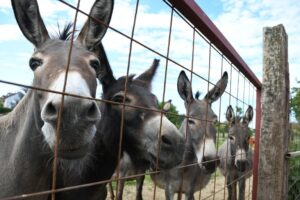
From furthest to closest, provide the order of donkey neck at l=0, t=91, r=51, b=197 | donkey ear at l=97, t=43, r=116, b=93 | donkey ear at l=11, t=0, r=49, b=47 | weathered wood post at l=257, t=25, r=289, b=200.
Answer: donkey ear at l=97, t=43, r=116, b=93 → weathered wood post at l=257, t=25, r=289, b=200 → donkey neck at l=0, t=91, r=51, b=197 → donkey ear at l=11, t=0, r=49, b=47

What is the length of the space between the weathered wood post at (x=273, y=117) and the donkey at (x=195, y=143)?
2.28 feet

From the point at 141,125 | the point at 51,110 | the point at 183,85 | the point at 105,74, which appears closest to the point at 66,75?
the point at 51,110

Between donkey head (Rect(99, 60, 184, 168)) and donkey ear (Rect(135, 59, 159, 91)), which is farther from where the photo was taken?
donkey ear (Rect(135, 59, 159, 91))

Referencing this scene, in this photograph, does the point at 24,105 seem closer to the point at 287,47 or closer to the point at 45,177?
the point at 45,177

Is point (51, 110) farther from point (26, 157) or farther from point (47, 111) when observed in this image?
point (26, 157)

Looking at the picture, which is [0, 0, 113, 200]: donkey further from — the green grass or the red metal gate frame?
the green grass

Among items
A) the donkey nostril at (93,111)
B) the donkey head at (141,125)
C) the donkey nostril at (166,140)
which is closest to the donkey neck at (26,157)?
the donkey nostril at (93,111)

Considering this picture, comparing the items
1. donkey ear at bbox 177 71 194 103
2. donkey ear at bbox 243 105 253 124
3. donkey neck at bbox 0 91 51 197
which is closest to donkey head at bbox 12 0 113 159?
donkey neck at bbox 0 91 51 197

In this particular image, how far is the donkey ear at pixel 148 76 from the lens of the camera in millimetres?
3734

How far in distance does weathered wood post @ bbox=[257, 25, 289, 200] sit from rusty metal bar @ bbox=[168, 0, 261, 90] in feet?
0.94

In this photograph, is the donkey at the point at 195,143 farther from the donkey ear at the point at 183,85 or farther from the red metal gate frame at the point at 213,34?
the red metal gate frame at the point at 213,34

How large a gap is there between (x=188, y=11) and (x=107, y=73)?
1.43m

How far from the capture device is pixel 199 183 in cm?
579

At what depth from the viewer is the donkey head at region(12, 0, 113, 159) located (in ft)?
5.01
